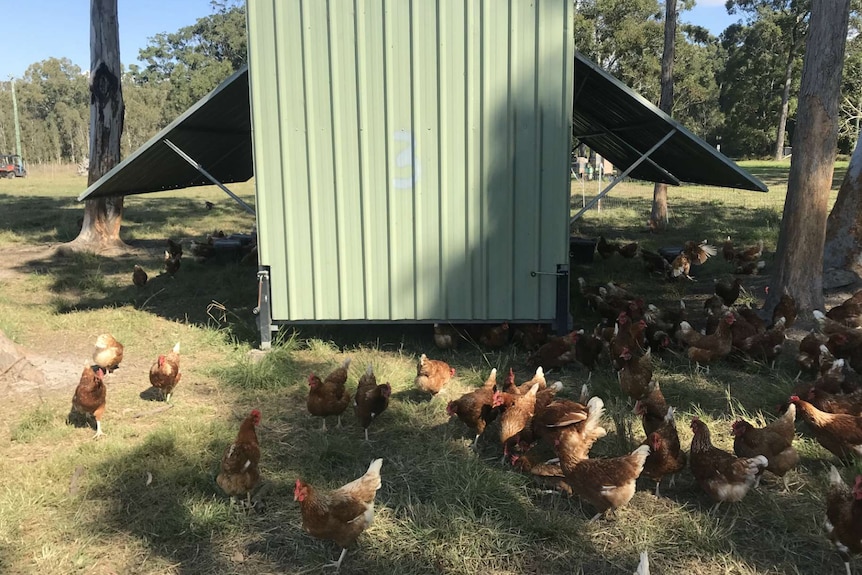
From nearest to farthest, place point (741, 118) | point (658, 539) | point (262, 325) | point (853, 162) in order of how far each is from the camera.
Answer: point (658, 539) < point (262, 325) < point (853, 162) < point (741, 118)

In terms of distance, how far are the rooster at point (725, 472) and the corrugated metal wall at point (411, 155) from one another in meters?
2.87

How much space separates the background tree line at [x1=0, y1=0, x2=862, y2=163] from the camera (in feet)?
106

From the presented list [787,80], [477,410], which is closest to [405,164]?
[477,410]

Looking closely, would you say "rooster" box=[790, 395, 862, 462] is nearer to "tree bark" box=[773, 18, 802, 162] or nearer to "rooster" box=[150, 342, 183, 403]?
"rooster" box=[150, 342, 183, 403]

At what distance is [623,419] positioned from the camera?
4848 millimetres

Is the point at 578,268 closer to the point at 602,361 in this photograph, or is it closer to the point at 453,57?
the point at 602,361

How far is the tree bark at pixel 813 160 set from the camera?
253 inches

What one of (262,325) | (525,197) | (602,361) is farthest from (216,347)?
(602,361)

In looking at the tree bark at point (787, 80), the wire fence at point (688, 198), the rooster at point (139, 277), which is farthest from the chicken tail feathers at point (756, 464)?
the tree bark at point (787, 80)

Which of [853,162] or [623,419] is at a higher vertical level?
[853,162]

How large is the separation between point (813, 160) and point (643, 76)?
29.7 m

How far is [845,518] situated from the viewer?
3119 millimetres

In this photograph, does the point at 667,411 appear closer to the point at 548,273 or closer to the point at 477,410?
the point at 477,410

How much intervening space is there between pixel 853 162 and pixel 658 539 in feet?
24.3
